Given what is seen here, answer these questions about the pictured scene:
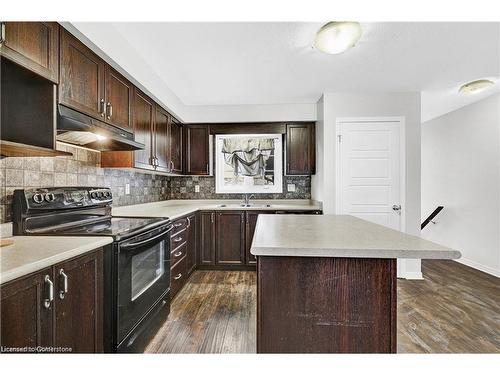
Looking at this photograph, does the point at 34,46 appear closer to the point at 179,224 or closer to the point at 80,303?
the point at 80,303

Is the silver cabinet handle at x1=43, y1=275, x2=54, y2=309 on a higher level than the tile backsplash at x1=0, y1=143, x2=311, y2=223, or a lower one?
lower

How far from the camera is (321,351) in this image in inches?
45.8

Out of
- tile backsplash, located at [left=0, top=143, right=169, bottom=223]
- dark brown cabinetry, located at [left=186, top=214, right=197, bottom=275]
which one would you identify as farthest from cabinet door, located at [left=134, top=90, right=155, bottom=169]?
dark brown cabinetry, located at [left=186, top=214, right=197, bottom=275]

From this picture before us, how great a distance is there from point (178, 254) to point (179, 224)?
1.06 ft

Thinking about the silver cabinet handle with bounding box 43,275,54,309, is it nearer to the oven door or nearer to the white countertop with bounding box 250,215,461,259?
the oven door

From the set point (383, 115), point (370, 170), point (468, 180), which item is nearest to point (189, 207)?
point (370, 170)

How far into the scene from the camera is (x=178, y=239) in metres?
2.73

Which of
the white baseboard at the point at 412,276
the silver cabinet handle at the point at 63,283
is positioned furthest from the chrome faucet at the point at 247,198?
the silver cabinet handle at the point at 63,283

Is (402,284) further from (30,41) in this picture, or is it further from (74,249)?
(30,41)

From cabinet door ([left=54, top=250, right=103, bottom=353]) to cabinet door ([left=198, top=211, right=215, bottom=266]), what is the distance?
2144 mm

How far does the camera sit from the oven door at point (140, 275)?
1.53 metres

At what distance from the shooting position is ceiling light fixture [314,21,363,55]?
1.80 m

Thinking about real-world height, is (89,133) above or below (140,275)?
above
